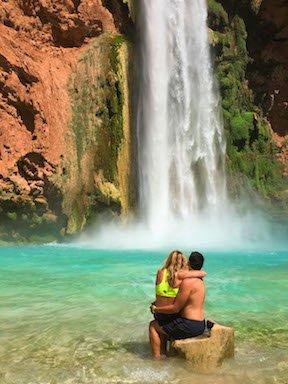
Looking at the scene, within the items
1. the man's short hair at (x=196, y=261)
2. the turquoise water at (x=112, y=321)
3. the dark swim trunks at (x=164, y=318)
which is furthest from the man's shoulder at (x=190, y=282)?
the turquoise water at (x=112, y=321)

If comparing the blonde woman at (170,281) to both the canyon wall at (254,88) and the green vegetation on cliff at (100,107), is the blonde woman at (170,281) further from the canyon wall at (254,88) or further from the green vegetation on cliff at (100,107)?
the canyon wall at (254,88)

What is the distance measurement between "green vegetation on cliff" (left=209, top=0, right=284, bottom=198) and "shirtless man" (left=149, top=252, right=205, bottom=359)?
21.6 meters

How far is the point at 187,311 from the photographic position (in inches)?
189

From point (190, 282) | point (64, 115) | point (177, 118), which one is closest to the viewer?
point (190, 282)

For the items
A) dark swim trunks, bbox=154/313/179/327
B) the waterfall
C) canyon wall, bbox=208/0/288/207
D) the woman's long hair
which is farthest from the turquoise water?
canyon wall, bbox=208/0/288/207

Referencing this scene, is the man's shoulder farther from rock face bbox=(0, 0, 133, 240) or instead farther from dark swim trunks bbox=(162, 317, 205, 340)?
rock face bbox=(0, 0, 133, 240)

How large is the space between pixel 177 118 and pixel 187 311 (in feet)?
61.0

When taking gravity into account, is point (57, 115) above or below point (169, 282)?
above

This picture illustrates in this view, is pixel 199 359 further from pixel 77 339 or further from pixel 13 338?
pixel 13 338

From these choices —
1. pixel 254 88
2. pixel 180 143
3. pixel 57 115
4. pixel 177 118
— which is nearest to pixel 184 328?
pixel 57 115

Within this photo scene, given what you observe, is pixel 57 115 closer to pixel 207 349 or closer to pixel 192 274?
pixel 192 274

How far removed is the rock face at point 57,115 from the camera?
18.5 m

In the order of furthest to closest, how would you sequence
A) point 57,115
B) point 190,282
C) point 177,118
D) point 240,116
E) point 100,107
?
1. point 240,116
2. point 177,118
3. point 100,107
4. point 57,115
5. point 190,282

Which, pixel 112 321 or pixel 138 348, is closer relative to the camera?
pixel 138 348
